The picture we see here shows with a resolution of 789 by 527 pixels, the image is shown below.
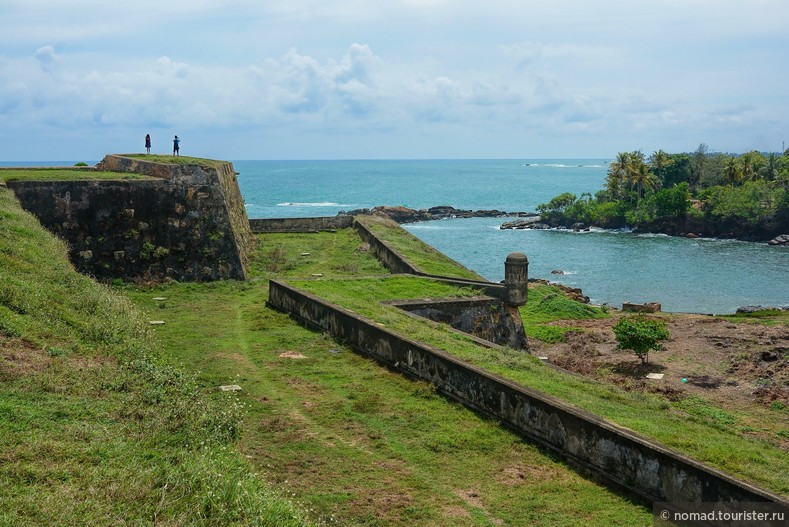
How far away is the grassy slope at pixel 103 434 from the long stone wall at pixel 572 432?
3485 millimetres

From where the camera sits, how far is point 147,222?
80.6 feet

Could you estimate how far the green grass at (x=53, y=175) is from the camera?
24141 millimetres

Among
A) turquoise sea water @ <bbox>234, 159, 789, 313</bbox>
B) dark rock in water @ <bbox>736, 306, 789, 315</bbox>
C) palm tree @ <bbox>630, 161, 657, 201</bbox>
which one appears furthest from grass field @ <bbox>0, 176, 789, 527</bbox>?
palm tree @ <bbox>630, 161, 657, 201</bbox>

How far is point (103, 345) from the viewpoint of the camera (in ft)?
36.3

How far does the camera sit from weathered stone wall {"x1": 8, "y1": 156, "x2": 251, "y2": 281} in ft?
76.6

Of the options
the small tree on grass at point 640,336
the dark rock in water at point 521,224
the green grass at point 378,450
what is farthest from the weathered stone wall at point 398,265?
the dark rock in water at point 521,224

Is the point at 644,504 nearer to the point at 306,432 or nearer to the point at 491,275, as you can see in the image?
the point at 306,432

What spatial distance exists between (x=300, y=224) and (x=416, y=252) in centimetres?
1016

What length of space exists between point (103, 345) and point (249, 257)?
58.6ft

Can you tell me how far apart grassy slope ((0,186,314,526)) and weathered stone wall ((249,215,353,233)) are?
83.8 feet

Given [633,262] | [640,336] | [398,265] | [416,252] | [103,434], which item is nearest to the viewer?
[103,434]

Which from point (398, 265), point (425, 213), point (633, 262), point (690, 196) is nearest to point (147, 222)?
point (398, 265)

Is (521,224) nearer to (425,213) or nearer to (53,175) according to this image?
(425,213)

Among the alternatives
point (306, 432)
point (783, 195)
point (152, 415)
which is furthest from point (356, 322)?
point (783, 195)
